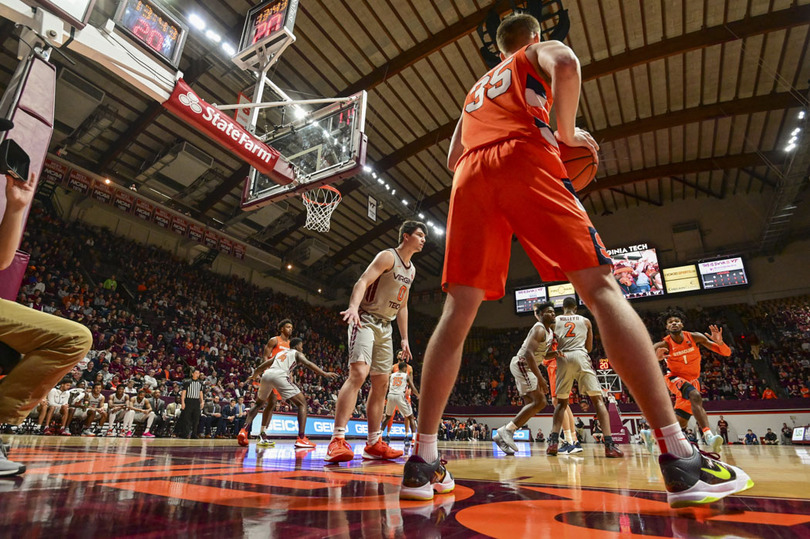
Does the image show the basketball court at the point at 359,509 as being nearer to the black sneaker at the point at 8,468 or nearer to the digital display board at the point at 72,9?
the black sneaker at the point at 8,468

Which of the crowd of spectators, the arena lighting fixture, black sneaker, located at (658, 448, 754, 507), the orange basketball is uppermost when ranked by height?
the arena lighting fixture

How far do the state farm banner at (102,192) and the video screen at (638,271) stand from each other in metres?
19.5

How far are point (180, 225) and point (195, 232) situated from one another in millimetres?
641

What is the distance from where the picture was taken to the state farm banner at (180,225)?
16.2 meters

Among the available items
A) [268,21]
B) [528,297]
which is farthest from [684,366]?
[528,297]

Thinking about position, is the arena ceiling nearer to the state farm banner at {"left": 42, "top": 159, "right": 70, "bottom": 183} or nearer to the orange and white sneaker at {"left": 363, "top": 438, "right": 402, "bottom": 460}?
the state farm banner at {"left": 42, "top": 159, "right": 70, "bottom": 183}

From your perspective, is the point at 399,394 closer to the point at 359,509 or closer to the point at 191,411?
the point at 191,411

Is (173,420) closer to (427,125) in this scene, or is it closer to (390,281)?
(390,281)

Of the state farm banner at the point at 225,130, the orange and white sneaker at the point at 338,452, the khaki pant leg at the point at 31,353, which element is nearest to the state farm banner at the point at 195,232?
the state farm banner at the point at 225,130

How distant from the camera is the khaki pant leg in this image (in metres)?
1.57

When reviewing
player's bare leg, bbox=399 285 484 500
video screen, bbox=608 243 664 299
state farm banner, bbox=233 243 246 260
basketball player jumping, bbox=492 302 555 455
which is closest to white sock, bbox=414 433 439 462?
player's bare leg, bbox=399 285 484 500

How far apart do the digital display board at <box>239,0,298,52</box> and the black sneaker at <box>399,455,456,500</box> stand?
22.0 feet

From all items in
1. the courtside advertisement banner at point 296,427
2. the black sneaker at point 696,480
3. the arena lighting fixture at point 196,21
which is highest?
the arena lighting fixture at point 196,21

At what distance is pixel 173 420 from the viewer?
965 cm
